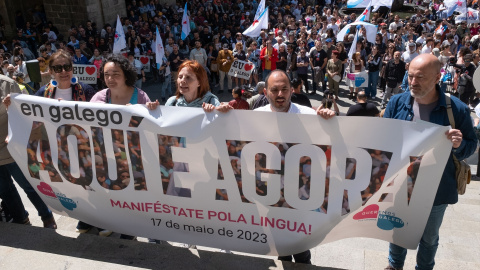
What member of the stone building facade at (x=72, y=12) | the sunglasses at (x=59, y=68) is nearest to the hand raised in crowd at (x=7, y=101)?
the sunglasses at (x=59, y=68)

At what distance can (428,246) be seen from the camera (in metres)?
3.17

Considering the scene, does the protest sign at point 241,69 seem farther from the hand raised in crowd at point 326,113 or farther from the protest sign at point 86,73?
the hand raised in crowd at point 326,113

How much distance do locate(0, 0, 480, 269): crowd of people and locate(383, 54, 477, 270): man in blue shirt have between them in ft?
0.06

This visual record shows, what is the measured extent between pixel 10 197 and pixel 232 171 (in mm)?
2045

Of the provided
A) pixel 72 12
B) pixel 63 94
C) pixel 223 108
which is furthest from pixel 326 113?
pixel 72 12

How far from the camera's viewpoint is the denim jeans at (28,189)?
12.8 feet

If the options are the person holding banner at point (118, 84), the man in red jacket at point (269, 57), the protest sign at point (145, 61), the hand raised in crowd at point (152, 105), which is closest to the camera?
the hand raised in crowd at point (152, 105)

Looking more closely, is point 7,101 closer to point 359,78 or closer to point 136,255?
point 136,255

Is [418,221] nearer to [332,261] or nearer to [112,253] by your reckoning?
[332,261]

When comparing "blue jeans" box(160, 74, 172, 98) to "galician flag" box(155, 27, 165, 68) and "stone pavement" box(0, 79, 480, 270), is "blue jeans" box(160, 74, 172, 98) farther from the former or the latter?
"stone pavement" box(0, 79, 480, 270)

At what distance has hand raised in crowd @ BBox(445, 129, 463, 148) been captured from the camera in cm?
274

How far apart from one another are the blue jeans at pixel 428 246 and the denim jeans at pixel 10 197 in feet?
10.0

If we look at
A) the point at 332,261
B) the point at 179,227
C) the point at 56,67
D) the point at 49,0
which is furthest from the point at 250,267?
the point at 49,0

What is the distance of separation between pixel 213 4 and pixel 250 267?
19527mm
